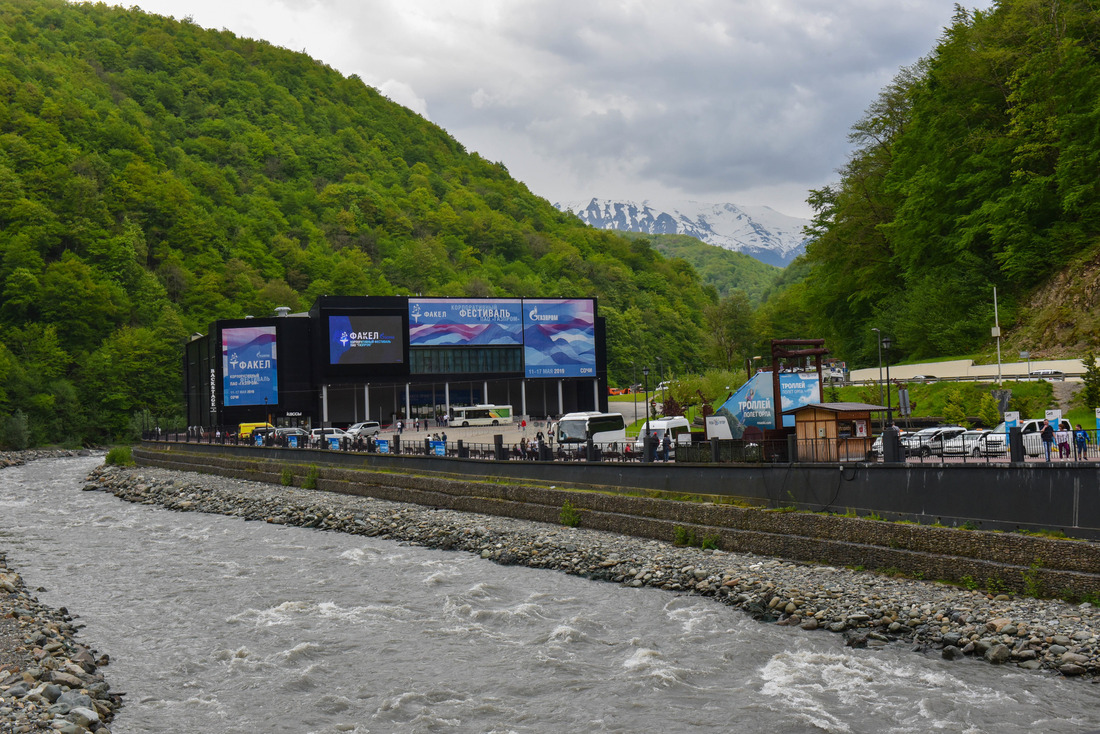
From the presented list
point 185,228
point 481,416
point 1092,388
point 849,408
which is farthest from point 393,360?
point 849,408

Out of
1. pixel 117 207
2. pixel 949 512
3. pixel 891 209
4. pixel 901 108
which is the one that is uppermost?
pixel 117 207

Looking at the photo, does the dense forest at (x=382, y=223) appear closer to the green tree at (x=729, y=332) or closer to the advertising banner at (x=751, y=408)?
the green tree at (x=729, y=332)

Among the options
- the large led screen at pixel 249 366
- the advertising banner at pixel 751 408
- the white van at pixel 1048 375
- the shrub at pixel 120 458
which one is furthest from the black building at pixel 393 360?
the advertising banner at pixel 751 408

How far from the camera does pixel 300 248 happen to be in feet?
509

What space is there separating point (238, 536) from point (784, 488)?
70.8 feet

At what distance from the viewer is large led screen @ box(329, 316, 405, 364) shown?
86000 mm

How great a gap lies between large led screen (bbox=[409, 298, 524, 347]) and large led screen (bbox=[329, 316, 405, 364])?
65.7 inches

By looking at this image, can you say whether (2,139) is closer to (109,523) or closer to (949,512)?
(109,523)

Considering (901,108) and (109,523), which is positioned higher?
(901,108)

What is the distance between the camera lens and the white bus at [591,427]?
45.2m

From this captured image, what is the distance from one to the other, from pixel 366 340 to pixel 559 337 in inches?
811

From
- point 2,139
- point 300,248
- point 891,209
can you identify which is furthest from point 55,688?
point 300,248

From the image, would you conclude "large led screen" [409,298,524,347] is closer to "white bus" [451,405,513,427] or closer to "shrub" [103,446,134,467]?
"white bus" [451,405,513,427]

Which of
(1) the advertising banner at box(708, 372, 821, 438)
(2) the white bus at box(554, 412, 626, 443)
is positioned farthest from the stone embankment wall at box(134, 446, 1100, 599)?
(2) the white bus at box(554, 412, 626, 443)
